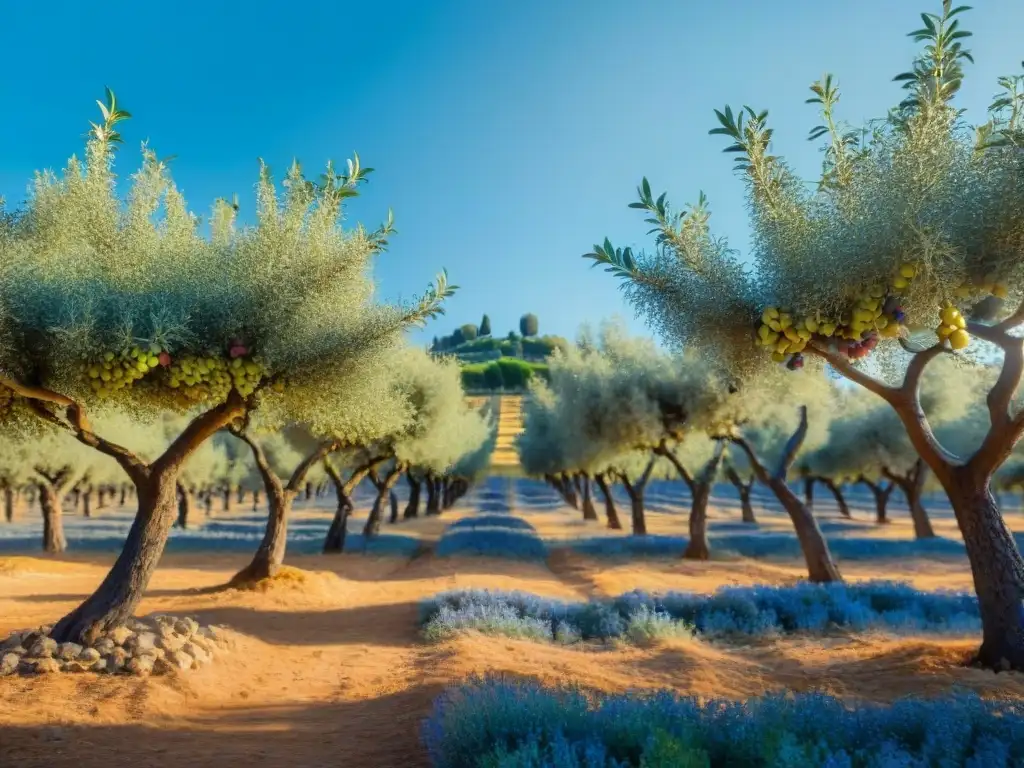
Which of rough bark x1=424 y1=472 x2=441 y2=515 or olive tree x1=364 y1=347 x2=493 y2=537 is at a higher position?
olive tree x1=364 y1=347 x2=493 y2=537

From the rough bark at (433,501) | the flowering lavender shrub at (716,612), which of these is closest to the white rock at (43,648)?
the flowering lavender shrub at (716,612)

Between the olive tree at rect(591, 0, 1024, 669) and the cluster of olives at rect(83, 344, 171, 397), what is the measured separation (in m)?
4.96

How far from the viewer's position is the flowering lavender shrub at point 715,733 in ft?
14.0

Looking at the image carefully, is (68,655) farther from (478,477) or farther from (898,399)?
(478,477)

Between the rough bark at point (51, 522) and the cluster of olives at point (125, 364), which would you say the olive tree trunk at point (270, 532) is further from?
the rough bark at point (51, 522)

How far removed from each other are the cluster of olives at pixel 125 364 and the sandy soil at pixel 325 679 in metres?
3.31

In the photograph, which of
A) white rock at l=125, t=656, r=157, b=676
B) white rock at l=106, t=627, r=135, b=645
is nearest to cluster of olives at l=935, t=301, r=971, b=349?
white rock at l=125, t=656, r=157, b=676

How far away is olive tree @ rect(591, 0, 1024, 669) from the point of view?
6113 mm

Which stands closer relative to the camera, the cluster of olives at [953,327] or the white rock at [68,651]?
the cluster of olives at [953,327]

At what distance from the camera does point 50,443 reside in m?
28.3

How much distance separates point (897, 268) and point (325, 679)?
26.3ft

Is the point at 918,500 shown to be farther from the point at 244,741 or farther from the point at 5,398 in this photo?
the point at 5,398

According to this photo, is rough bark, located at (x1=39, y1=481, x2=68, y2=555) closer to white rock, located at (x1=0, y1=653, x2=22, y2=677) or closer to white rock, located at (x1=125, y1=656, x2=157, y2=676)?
white rock, located at (x1=0, y1=653, x2=22, y2=677)

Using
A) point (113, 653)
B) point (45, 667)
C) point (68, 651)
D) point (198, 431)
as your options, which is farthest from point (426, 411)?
point (45, 667)
